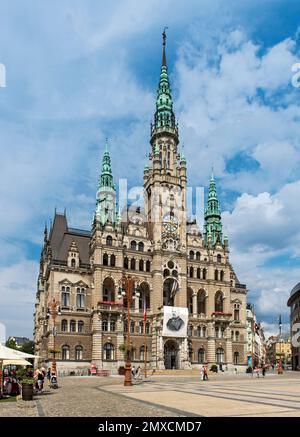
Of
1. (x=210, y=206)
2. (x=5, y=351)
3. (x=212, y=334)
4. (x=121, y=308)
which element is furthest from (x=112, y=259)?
(x=5, y=351)

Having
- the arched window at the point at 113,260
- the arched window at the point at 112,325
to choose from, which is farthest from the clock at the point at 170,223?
the arched window at the point at 112,325

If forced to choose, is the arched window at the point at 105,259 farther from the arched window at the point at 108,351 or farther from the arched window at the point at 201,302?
the arched window at the point at 201,302

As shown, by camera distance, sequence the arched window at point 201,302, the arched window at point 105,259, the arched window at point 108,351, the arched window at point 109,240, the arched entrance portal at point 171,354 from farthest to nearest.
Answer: the arched window at point 201,302, the arched entrance portal at point 171,354, the arched window at point 109,240, the arched window at point 105,259, the arched window at point 108,351

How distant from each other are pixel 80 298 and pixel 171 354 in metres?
17.6

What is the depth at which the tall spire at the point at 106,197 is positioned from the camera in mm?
81625

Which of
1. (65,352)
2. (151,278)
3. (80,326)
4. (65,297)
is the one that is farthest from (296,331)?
(65,297)

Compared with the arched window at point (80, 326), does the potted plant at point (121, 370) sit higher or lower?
lower

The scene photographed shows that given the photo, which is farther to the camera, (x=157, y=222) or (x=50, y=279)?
(x=157, y=222)

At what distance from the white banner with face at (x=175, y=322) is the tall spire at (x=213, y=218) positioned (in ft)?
55.1

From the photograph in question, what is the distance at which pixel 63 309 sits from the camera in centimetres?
7419

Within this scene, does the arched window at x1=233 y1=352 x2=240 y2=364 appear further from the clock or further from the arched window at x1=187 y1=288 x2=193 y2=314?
the clock

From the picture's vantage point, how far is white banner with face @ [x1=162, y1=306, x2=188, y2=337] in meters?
76.8
